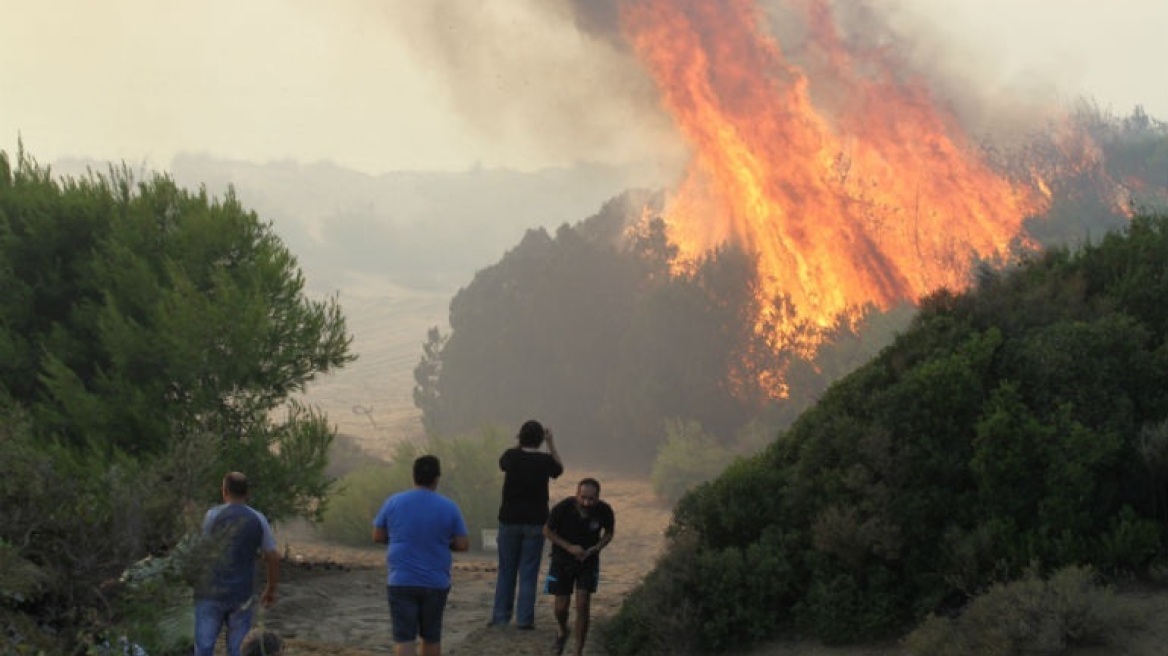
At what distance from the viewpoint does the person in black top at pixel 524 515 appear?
1097 centimetres

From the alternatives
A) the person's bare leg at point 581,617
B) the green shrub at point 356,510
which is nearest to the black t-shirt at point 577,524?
the person's bare leg at point 581,617

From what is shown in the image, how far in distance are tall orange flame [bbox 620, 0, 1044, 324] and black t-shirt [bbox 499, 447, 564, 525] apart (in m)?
26.5

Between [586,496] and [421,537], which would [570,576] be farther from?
[421,537]

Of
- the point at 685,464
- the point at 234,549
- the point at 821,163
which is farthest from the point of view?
the point at 685,464

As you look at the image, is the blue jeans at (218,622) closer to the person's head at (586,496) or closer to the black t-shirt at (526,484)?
the person's head at (586,496)

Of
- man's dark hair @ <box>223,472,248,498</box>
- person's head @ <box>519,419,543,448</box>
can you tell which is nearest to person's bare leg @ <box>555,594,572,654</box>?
person's head @ <box>519,419,543,448</box>

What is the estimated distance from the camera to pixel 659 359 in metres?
45.8

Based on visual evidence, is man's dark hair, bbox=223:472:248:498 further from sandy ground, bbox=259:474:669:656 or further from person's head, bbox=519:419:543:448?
person's head, bbox=519:419:543:448

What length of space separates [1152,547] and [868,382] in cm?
297

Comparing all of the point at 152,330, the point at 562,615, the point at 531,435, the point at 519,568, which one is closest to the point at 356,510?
the point at 152,330

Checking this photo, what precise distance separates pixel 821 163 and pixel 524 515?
27442 millimetres

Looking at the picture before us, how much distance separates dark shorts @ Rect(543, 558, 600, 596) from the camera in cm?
1020

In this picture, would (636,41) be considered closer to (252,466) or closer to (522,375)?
(522,375)

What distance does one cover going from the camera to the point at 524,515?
11.1 m
